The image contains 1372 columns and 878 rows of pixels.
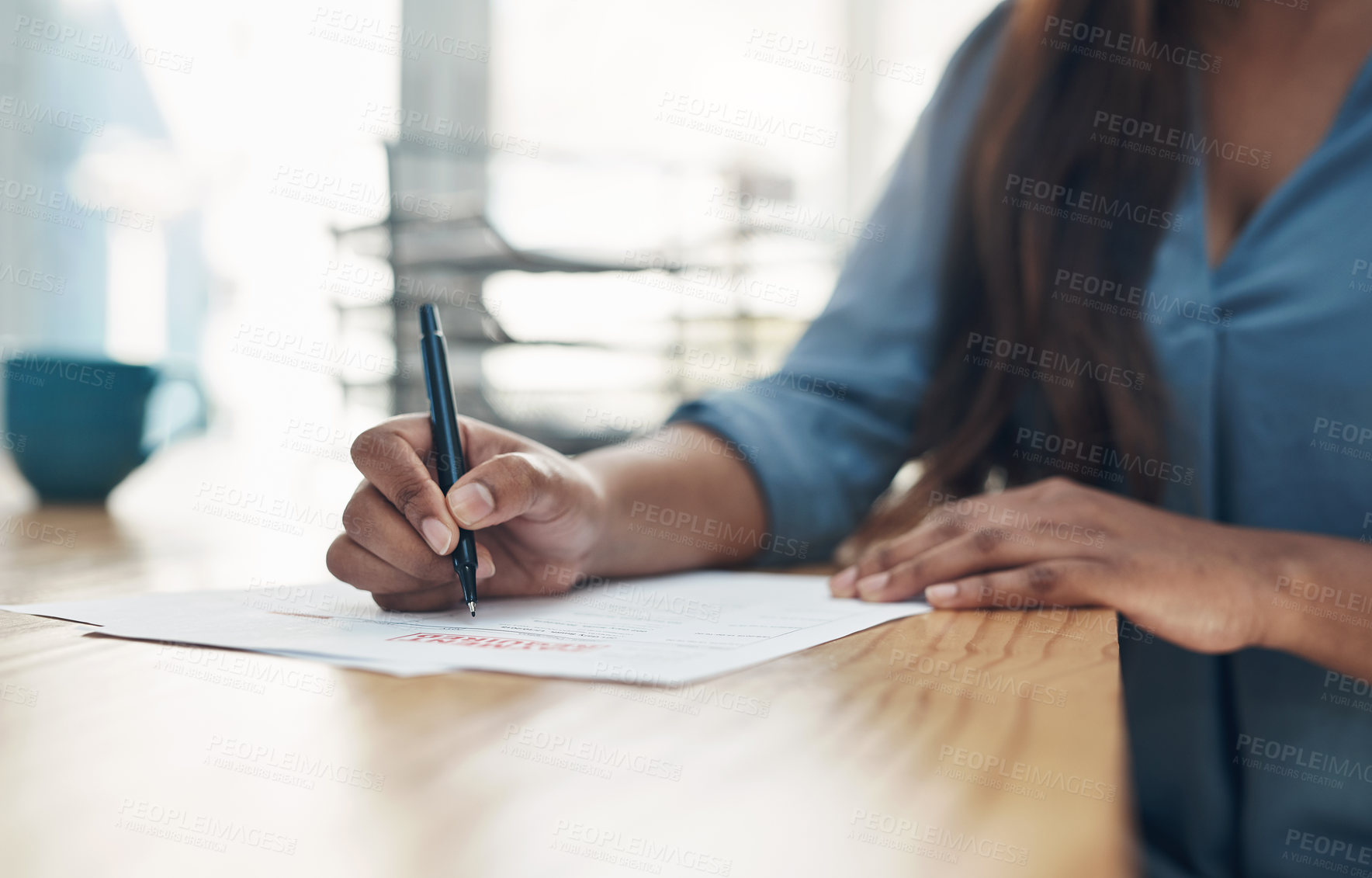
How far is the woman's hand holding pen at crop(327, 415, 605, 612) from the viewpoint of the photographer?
420 millimetres

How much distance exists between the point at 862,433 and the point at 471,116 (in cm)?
156

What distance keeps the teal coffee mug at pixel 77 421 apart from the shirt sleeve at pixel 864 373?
546 millimetres

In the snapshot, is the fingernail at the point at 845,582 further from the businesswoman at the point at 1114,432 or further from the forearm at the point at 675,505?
the forearm at the point at 675,505

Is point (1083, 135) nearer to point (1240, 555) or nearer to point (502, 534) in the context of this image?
point (1240, 555)

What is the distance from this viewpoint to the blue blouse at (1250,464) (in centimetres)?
60

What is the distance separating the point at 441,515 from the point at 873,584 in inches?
9.1

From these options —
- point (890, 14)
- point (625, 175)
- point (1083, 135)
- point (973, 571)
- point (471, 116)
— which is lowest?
point (973, 571)

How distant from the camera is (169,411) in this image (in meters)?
0.90

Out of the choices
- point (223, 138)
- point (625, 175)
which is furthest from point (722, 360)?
point (223, 138)

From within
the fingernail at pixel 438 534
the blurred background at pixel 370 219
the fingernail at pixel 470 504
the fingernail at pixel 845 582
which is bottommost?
the fingernail at pixel 845 582

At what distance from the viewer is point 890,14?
8.51 feet

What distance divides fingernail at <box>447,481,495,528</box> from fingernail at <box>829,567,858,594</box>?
0.20 metres

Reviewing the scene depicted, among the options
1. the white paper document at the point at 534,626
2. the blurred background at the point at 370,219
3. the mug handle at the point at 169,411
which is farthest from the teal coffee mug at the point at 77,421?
the white paper document at the point at 534,626

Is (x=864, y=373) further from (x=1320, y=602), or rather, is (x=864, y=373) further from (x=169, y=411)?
(x=169, y=411)
